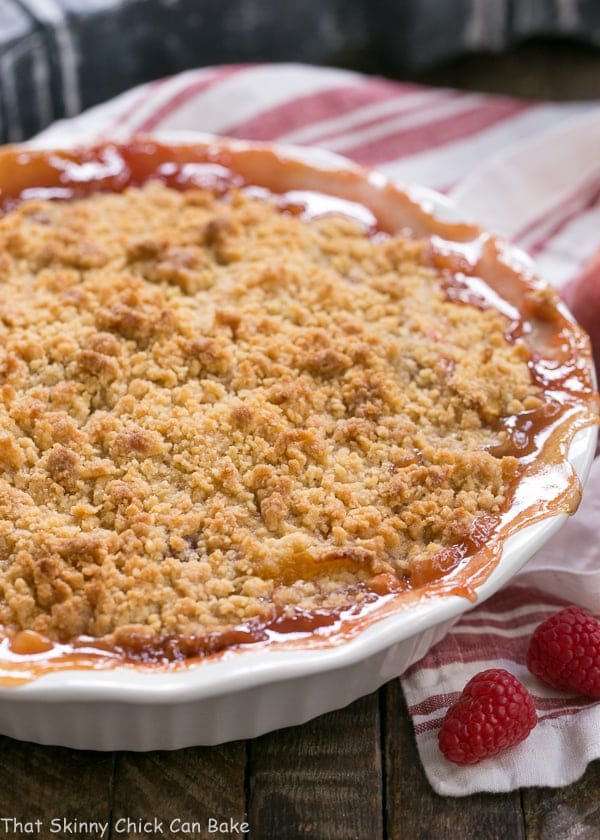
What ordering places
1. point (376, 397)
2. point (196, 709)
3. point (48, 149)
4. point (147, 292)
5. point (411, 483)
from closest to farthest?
point (196, 709), point (411, 483), point (376, 397), point (147, 292), point (48, 149)

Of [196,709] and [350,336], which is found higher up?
[350,336]

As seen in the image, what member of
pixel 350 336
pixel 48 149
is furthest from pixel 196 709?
pixel 48 149

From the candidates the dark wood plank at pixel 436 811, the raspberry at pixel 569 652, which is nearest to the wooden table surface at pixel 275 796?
the dark wood plank at pixel 436 811

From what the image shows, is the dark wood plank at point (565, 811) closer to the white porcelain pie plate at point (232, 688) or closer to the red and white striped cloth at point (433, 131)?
the white porcelain pie plate at point (232, 688)

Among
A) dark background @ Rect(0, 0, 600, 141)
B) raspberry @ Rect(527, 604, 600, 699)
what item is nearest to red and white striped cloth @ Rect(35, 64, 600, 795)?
dark background @ Rect(0, 0, 600, 141)

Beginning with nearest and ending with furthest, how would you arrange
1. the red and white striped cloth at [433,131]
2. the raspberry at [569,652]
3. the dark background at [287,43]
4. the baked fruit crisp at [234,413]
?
the baked fruit crisp at [234,413] < the raspberry at [569,652] < the red and white striped cloth at [433,131] < the dark background at [287,43]

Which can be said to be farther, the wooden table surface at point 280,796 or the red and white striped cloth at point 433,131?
the red and white striped cloth at point 433,131

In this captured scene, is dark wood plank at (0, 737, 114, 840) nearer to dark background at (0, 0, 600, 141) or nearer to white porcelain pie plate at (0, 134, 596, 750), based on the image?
white porcelain pie plate at (0, 134, 596, 750)

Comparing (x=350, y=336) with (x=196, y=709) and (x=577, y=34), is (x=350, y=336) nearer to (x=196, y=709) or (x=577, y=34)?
(x=196, y=709)
